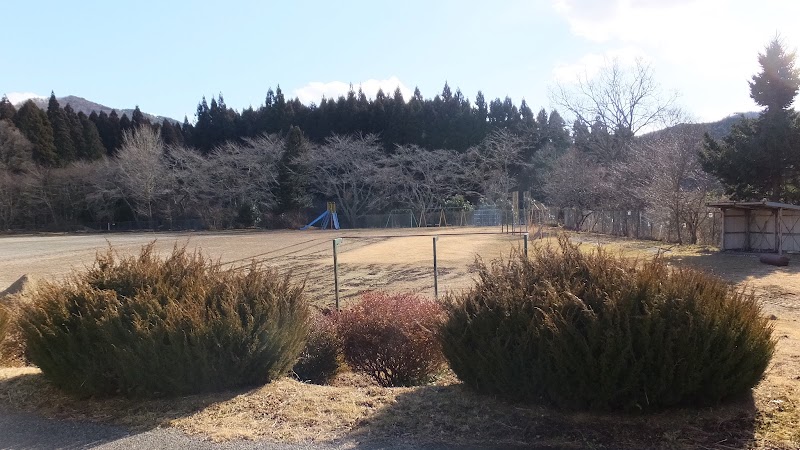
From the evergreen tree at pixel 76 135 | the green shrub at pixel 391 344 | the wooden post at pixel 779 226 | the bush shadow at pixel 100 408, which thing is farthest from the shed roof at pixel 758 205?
the evergreen tree at pixel 76 135

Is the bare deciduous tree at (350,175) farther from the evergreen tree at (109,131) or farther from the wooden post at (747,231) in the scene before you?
the wooden post at (747,231)

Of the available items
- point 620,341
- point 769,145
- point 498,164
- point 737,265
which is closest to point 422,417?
point 620,341

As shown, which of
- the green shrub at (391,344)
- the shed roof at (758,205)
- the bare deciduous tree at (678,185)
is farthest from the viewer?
the bare deciduous tree at (678,185)

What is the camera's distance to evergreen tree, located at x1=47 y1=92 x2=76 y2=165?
265 feet

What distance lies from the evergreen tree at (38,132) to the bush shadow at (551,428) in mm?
86946

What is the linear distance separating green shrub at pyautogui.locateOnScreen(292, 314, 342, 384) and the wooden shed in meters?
20.4

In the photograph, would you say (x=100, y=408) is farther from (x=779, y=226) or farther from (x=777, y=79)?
(x=777, y=79)

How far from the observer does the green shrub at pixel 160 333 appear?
5508 millimetres

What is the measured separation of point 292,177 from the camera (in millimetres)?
70875

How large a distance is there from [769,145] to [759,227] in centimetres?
343

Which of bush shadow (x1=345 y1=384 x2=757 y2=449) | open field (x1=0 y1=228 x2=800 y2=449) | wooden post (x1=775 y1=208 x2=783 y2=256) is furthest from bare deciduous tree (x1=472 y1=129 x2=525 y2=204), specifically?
bush shadow (x1=345 y1=384 x2=757 y2=449)

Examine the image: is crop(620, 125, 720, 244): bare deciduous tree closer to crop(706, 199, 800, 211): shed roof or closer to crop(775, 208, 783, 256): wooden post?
crop(706, 199, 800, 211): shed roof

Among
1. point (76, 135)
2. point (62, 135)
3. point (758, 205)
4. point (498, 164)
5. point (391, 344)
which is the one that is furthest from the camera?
point (76, 135)

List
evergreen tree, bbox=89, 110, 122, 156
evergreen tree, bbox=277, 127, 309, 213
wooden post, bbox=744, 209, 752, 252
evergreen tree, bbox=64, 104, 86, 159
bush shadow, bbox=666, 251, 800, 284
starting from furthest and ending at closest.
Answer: evergreen tree, bbox=89, 110, 122, 156, evergreen tree, bbox=64, 104, 86, 159, evergreen tree, bbox=277, 127, 309, 213, wooden post, bbox=744, 209, 752, 252, bush shadow, bbox=666, 251, 800, 284
